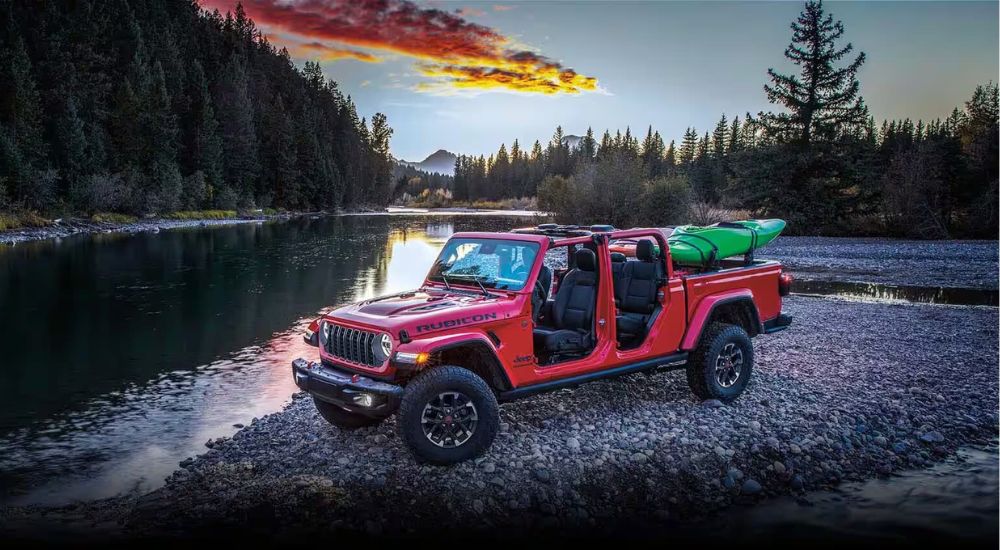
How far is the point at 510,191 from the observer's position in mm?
162375

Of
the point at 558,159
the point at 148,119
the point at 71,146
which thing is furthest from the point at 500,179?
the point at 71,146

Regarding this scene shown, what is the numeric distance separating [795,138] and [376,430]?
4527cm

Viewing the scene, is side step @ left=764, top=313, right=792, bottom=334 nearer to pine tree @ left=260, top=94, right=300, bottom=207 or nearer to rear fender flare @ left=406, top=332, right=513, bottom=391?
rear fender flare @ left=406, top=332, right=513, bottom=391

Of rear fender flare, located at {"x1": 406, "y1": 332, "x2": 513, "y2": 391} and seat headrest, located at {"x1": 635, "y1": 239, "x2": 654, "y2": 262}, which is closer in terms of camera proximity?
rear fender flare, located at {"x1": 406, "y1": 332, "x2": 513, "y2": 391}

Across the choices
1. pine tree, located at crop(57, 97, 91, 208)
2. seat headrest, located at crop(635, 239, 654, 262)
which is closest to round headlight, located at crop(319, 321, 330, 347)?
seat headrest, located at crop(635, 239, 654, 262)

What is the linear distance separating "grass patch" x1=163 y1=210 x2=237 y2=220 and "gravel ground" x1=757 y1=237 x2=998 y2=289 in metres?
47.5

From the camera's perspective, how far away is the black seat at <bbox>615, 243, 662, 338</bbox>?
8.37 m

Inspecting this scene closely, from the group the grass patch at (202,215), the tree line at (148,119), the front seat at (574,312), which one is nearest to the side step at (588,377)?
the front seat at (574,312)

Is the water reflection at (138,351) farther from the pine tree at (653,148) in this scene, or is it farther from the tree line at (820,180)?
the pine tree at (653,148)

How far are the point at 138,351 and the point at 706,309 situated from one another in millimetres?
10649

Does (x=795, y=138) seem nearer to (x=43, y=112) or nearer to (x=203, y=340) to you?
(x=203, y=340)

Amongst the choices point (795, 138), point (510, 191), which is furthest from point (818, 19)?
point (510, 191)

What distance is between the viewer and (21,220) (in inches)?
1588

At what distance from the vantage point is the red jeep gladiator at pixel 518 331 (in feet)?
21.0
